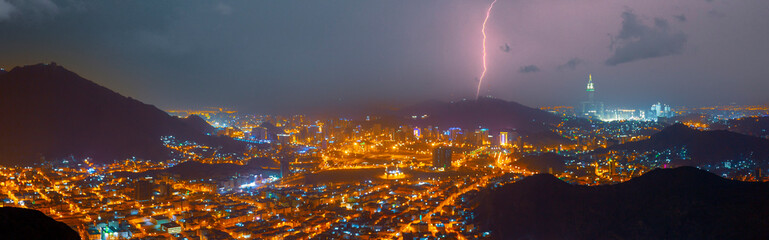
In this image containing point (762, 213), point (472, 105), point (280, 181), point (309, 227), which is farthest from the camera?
point (472, 105)

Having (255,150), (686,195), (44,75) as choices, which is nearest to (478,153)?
(255,150)

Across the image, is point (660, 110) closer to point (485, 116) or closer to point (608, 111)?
point (608, 111)

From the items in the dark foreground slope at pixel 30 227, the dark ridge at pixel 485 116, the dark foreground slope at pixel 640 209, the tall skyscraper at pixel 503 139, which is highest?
the dark ridge at pixel 485 116

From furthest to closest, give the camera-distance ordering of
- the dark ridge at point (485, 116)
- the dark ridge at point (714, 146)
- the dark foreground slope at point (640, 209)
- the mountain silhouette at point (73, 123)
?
the dark ridge at point (485, 116) → the mountain silhouette at point (73, 123) → the dark ridge at point (714, 146) → the dark foreground slope at point (640, 209)

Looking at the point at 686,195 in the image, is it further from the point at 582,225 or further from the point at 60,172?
the point at 60,172

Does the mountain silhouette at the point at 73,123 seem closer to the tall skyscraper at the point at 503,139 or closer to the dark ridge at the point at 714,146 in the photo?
the tall skyscraper at the point at 503,139

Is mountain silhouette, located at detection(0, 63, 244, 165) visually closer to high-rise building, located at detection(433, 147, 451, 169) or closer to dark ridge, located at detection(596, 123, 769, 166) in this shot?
high-rise building, located at detection(433, 147, 451, 169)

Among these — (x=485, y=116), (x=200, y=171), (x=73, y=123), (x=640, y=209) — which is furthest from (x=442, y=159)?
(x=485, y=116)

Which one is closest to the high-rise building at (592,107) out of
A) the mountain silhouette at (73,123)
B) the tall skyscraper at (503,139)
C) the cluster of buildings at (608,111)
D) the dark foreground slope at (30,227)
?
the cluster of buildings at (608,111)

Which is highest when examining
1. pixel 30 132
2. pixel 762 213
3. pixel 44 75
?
pixel 44 75
